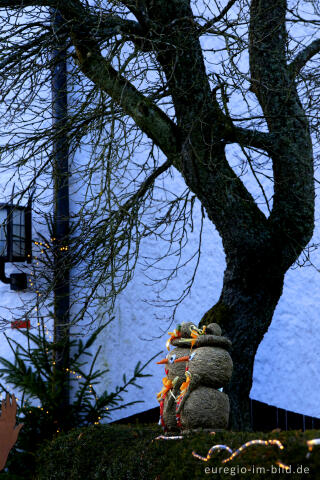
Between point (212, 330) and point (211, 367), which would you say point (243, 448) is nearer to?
point (211, 367)

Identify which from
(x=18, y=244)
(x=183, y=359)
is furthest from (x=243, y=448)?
(x=18, y=244)

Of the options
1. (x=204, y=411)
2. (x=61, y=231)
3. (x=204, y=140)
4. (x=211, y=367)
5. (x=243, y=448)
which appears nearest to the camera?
(x=243, y=448)

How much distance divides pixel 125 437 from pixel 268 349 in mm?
4123

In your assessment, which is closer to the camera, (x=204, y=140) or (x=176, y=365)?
(x=176, y=365)

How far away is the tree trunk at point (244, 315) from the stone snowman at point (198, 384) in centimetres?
115

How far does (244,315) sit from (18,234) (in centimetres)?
287

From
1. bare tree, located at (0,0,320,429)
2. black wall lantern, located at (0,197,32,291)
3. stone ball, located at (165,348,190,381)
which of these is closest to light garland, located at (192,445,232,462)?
stone ball, located at (165,348,190,381)

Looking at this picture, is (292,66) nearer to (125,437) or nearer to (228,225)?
(228,225)

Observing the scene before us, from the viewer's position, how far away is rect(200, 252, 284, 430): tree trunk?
5570mm

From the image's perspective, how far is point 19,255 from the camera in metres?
7.18

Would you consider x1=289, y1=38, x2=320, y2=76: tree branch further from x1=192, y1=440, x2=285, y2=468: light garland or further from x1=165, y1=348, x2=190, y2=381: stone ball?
x1=192, y1=440, x2=285, y2=468: light garland

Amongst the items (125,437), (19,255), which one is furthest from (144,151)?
(125,437)

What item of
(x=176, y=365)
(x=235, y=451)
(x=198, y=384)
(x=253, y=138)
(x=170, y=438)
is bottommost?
(x=235, y=451)

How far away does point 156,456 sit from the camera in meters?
3.98
